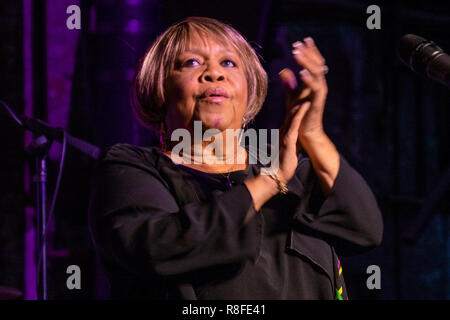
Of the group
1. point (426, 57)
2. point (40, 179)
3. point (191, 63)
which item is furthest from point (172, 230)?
point (40, 179)

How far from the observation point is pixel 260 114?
2.17 metres

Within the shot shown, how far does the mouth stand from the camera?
1.08 metres

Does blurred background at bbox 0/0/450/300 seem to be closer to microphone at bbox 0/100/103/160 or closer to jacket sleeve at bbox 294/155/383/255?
microphone at bbox 0/100/103/160

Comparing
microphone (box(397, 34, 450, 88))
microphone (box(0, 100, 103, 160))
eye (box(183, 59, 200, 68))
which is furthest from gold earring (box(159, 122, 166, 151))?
microphone (box(0, 100, 103, 160))

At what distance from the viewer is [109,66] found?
1.77 m

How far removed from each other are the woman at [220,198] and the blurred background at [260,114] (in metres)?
0.39

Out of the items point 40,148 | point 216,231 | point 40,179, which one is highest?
point 40,148

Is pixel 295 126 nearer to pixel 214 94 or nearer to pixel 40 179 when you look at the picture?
pixel 214 94

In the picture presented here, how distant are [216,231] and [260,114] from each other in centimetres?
133

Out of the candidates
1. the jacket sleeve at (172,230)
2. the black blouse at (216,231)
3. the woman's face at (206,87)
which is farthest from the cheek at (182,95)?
the jacket sleeve at (172,230)

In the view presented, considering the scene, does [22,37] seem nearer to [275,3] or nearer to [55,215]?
[55,215]

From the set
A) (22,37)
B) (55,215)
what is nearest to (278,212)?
(55,215)

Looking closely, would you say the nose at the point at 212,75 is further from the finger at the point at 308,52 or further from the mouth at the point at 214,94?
the finger at the point at 308,52
